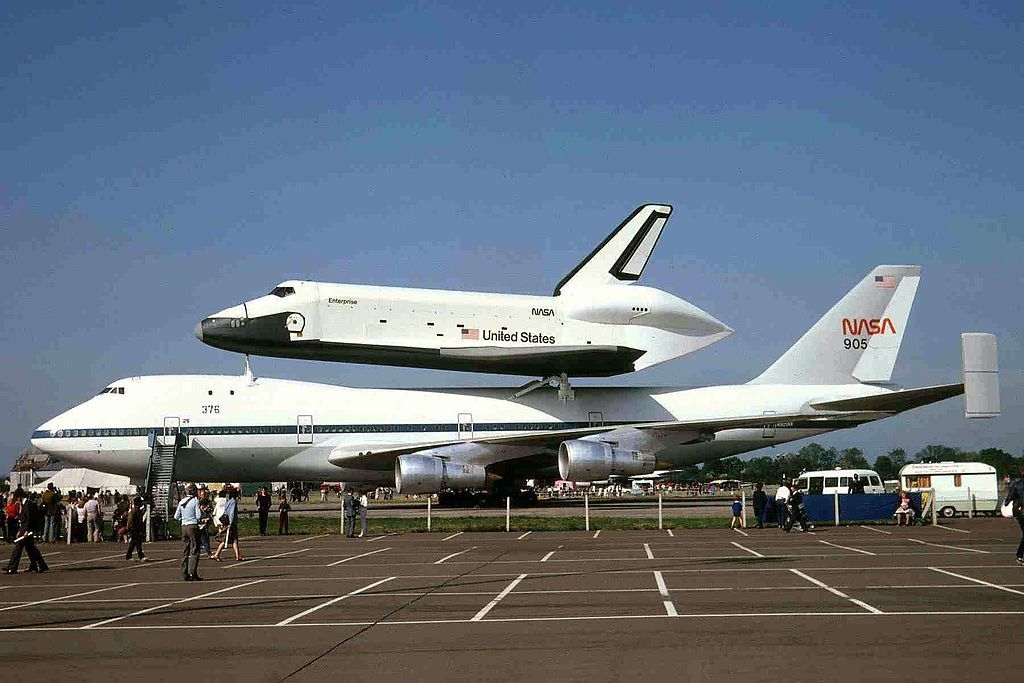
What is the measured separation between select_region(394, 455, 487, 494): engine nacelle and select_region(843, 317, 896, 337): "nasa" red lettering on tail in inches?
627

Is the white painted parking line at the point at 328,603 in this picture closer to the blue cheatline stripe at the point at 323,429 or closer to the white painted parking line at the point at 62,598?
the white painted parking line at the point at 62,598

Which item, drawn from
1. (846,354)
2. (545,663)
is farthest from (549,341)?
(545,663)

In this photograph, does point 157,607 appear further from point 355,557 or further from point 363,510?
point 363,510

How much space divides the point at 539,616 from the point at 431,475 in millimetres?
25269

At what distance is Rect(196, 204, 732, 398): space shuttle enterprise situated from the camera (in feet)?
124

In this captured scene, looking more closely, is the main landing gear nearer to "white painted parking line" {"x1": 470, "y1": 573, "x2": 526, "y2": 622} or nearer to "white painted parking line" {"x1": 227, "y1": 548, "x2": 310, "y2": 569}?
"white painted parking line" {"x1": 227, "y1": 548, "x2": 310, "y2": 569}

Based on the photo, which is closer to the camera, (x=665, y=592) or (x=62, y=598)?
(x=665, y=592)

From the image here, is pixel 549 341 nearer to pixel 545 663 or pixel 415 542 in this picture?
pixel 415 542

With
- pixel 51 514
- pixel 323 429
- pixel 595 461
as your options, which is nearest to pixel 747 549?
pixel 595 461

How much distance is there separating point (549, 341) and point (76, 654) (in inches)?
1206

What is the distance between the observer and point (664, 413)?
140ft

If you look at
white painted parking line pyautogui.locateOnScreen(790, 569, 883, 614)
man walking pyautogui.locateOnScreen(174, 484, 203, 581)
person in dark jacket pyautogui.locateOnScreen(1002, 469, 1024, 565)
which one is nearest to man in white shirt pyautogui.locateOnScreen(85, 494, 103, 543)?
man walking pyautogui.locateOnScreen(174, 484, 203, 581)

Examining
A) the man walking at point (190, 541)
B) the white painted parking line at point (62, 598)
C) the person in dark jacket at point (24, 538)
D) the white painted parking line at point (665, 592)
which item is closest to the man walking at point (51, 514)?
the person in dark jacket at point (24, 538)

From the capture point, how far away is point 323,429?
131 ft
